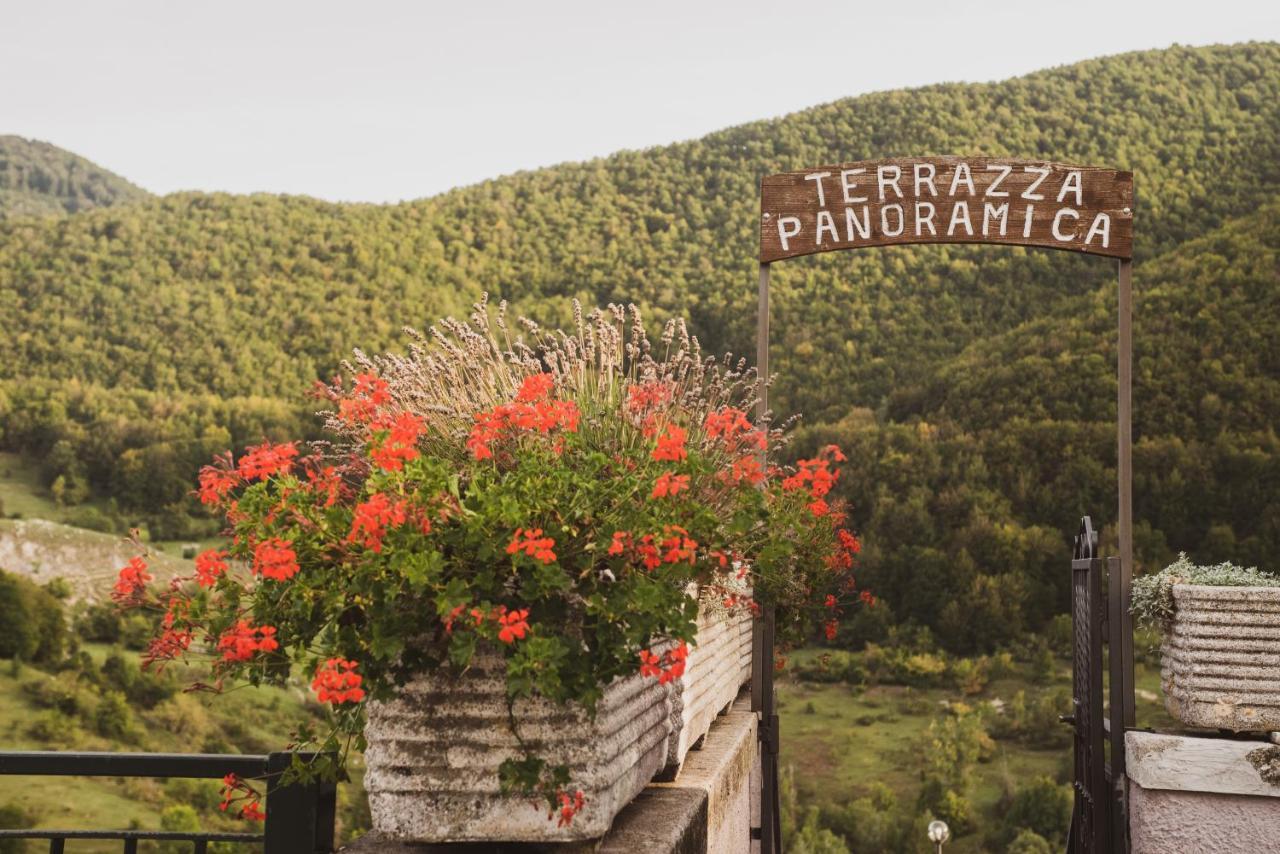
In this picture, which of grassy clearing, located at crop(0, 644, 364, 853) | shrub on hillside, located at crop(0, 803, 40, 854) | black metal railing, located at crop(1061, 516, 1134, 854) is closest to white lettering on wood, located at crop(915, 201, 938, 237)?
black metal railing, located at crop(1061, 516, 1134, 854)

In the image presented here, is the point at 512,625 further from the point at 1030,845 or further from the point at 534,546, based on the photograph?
the point at 1030,845

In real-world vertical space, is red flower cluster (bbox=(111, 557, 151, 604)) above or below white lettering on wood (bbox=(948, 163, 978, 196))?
below

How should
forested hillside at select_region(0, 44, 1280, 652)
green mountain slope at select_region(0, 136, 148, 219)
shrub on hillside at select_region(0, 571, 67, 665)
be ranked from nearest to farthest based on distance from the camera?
shrub on hillside at select_region(0, 571, 67, 665) < forested hillside at select_region(0, 44, 1280, 652) < green mountain slope at select_region(0, 136, 148, 219)

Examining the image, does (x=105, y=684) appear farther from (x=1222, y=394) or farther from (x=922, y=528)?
(x=1222, y=394)

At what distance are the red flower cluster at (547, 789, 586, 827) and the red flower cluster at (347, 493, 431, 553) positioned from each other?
15.0 inches

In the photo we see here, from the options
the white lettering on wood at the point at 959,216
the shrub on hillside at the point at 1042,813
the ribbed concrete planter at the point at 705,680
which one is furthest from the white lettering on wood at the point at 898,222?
the shrub on hillside at the point at 1042,813

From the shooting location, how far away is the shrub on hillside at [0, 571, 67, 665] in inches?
640

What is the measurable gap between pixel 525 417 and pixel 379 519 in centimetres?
36

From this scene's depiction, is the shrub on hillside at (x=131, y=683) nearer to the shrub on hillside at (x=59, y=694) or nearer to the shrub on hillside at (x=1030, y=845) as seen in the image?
the shrub on hillside at (x=59, y=694)

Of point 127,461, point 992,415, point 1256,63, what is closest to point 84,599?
point 127,461

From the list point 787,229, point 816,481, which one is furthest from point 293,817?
point 787,229

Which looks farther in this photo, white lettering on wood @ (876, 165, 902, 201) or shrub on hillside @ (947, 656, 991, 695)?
shrub on hillside @ (947, 656, 991, 695)

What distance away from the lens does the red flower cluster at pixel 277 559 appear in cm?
124

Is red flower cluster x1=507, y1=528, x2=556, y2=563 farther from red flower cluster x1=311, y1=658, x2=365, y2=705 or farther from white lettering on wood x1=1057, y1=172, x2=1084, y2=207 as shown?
white lettering on wood x1=1057, y1=172, x2=1084, y2=207
